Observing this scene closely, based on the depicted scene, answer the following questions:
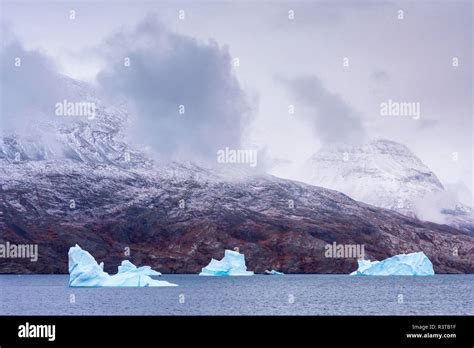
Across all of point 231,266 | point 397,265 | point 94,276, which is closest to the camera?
point 94,276

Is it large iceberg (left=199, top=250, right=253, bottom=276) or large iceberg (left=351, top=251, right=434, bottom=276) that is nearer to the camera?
large iceberg (left=351, top=251, right=434, bottom=276)

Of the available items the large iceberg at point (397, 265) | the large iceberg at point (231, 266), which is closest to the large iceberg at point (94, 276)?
the large iceberg at point (231, 266)

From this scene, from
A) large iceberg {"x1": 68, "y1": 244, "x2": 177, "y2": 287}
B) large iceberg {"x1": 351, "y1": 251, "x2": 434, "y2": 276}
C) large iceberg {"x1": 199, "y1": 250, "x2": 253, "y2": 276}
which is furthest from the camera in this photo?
large iceberg {"x1": 199, "y1": 250, "x2": 253, "y2": 276}

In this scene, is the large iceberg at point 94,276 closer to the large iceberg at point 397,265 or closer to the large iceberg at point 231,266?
the large iceberg at point 231,266

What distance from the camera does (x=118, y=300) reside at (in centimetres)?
8512

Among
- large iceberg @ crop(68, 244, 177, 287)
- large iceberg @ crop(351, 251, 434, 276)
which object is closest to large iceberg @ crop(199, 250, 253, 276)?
large iceberg @ crop(351, 251, 434, 276)

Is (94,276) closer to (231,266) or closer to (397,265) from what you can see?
(231,266)

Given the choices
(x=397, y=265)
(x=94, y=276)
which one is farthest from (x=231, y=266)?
(x=94, y=276)

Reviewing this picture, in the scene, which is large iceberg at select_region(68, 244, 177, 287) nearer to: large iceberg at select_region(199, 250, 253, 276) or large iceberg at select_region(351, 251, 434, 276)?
large iceberg at select_region(199, 250, 253, 276)
